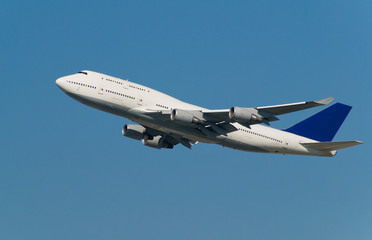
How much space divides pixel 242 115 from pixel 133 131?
1162 centimetres

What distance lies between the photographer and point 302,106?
3847cm

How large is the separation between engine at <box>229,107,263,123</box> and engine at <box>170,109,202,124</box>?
2952mm

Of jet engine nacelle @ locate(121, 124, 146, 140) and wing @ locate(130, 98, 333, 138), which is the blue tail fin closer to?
wing @ locate(130, 98, 333, 138)

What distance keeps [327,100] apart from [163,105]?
12.7 metres

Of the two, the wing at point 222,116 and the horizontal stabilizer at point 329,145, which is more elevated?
the wing at point 222,116

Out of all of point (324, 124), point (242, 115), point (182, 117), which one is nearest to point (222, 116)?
point (242, 115)

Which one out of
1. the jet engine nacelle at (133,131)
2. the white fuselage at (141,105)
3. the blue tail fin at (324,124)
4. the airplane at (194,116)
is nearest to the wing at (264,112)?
the airplane at (194,116)

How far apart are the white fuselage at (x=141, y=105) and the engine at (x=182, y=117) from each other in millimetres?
808

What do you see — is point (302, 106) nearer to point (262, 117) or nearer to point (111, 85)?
point (262, 117)

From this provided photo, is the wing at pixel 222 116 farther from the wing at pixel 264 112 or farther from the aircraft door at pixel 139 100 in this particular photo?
the aircraft door at pixel 139 100

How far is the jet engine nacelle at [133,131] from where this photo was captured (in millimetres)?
47531

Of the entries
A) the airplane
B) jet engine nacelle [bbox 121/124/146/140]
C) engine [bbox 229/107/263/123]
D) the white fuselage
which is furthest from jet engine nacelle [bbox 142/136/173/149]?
engine [bbox 229/107/263/123]

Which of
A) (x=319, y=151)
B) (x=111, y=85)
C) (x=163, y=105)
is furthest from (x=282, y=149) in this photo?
(x=111, y=85)

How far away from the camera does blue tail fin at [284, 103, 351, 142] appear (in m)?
47.6
